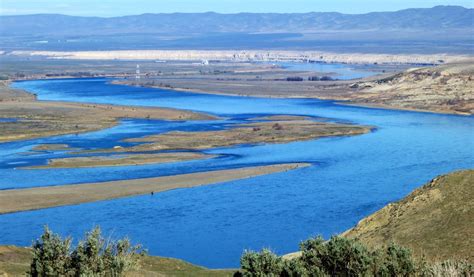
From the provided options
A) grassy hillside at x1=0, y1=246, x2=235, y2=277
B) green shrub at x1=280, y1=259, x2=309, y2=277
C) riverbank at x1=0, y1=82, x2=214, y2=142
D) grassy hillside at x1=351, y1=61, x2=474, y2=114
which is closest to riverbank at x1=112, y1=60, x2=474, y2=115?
grassy hillside at x1=351, y1=61, x2=474, y2=114

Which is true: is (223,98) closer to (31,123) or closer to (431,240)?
(31,123)

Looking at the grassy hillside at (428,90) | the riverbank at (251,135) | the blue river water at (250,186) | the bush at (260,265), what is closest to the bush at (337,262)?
the bush at (260,265)

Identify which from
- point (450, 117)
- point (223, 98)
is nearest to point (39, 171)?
point (450, 117)

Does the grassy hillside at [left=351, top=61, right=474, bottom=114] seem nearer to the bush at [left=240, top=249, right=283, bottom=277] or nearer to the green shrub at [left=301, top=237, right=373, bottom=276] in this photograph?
the green shrub at [left=301, top=237, right=373, bottom=276]

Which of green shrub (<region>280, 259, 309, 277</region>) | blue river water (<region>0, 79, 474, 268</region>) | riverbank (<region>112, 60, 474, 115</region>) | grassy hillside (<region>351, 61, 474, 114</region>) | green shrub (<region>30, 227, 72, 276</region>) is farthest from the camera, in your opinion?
riverbank (<region>112, 60, 474, 115</region>)

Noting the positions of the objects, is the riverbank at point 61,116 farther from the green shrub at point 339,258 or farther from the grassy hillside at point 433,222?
the green shrub at point 339,258
